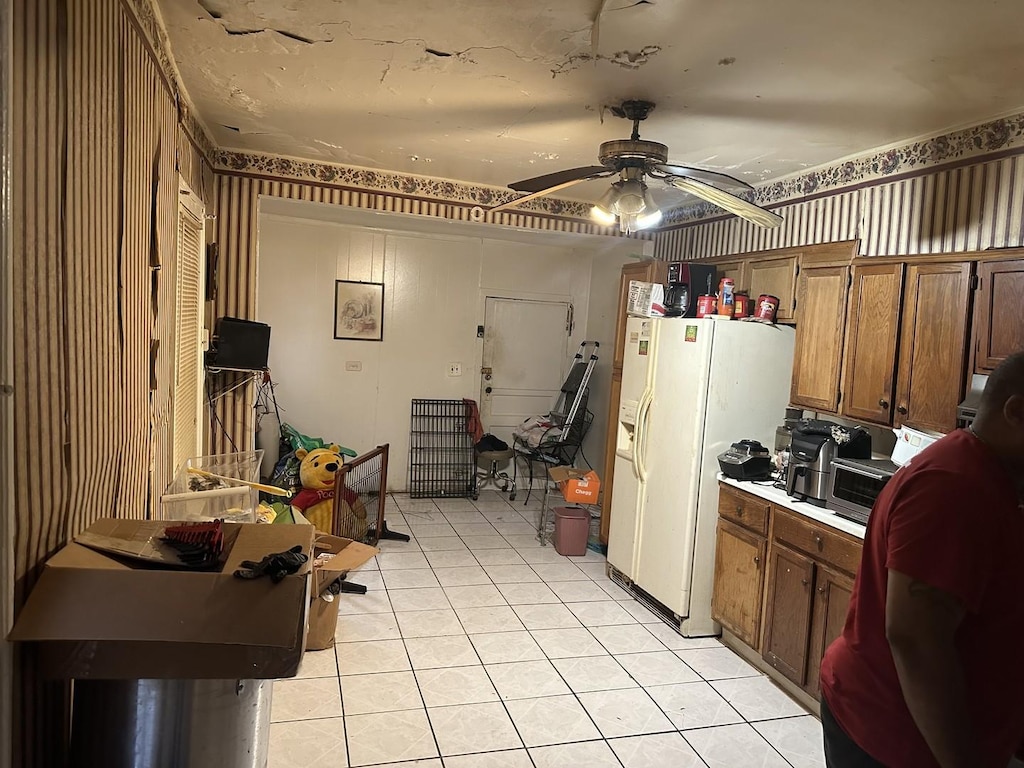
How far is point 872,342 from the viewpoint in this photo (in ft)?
9.80

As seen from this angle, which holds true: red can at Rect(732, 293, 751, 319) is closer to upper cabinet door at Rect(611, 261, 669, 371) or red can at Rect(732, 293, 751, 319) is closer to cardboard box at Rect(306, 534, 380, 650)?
upper cabinet door at Rect(611, 261, 669, 371)

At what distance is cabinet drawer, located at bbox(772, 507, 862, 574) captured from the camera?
8.89 ft

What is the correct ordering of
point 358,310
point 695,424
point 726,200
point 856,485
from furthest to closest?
point 358,310
point 695,424
point 856,485
point 726,200

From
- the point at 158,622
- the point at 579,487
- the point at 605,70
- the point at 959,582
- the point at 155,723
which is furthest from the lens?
the point at 579,487

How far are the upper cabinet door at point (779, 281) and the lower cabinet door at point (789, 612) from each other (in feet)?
4.25

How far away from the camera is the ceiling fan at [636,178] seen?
263 cm

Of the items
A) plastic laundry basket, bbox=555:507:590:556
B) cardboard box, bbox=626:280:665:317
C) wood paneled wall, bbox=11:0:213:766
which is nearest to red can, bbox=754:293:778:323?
cardboard box, bbox=626:280:665:317

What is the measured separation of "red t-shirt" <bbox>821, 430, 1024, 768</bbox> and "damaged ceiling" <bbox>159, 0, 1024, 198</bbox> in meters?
1.39

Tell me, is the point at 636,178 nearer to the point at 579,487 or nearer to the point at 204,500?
the point at 204,500

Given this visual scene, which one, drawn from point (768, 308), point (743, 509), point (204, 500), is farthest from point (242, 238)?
point (743, 509)

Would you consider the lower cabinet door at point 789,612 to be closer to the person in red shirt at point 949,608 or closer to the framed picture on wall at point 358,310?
the person in red shirt at point 949,608

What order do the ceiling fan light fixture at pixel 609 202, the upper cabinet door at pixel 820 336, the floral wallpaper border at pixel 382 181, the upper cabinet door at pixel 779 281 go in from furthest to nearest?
1. the floral wallpaper border at pixel 382 181
2. the upper cabinet door at pixel 779 281
3. the upper cabinet door at pixel 820 336
4. the ceiling fan light fixture at pixel 609 202

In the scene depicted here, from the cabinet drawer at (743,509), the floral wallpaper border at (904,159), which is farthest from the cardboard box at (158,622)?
the floral wallpaper border at (904,159)

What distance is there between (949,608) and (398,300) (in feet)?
17.0
